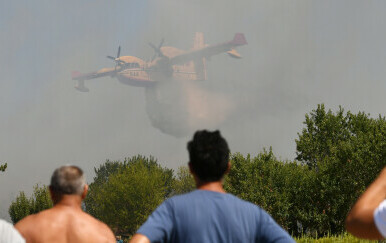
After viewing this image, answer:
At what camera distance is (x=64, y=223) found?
4.51m

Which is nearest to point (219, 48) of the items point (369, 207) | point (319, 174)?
point (319, 174)

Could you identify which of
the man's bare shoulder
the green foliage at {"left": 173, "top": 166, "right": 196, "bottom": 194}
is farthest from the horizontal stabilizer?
the man's bare shoulder

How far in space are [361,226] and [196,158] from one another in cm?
114

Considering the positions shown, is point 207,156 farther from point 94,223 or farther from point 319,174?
point 319,174

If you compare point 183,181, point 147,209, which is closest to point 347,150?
point 147,209

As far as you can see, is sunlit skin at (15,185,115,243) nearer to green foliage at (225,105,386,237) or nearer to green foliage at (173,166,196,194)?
green foliage at (225,105,386,237)

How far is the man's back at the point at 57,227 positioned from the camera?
176 inches

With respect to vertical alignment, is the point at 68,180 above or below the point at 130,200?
above

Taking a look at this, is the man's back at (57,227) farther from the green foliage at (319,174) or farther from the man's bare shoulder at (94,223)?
the green foliage at (319,174)

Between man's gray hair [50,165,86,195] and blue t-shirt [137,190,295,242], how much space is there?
1505mm

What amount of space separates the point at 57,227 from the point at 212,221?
2085 millimetres

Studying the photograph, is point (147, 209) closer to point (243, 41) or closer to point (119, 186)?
point (119, 186)

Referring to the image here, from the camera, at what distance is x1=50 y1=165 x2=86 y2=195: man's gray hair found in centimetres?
409

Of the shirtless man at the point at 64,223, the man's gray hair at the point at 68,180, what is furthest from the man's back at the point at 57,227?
the man's gray hair at the point at 68,180
